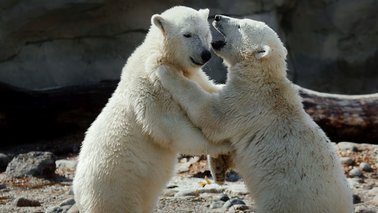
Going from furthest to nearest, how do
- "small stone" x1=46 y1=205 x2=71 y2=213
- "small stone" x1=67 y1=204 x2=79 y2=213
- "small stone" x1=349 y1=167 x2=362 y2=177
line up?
"small stone" x1=349 y1=167 x2=362 y2=177
"small stone" x1=46 y1=205 x2=71 y2=213
"small stone" x1=67 y1=204 x2=79 y2=213

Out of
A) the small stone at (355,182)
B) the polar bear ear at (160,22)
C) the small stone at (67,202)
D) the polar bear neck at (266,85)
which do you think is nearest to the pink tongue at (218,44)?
the polar bear neck at (266,85)

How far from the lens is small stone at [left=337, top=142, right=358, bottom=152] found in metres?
8.14

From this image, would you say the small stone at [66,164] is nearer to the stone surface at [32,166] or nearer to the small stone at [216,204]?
the stone surface at [32,166]

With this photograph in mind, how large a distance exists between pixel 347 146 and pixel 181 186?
1.91 m

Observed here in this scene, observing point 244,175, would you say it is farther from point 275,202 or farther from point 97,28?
point 97,28

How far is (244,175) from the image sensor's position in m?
4.89

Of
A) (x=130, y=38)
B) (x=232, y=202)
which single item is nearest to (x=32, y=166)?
(x=232, y=202)

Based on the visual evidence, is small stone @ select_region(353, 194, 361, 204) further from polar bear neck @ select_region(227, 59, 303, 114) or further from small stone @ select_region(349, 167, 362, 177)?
polar bear neck @ select_region(227, 59, 303, 114)

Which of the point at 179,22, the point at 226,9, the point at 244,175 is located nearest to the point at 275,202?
the point at 244,175

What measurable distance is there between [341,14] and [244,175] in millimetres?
6336

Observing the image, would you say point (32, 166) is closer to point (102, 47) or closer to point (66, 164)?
point (66, 164)

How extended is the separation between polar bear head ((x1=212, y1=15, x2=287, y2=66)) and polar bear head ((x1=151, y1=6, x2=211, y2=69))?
11cm

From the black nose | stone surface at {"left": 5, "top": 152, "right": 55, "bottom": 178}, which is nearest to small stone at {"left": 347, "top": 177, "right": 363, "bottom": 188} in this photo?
the black nose

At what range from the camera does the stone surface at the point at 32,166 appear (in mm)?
7527
